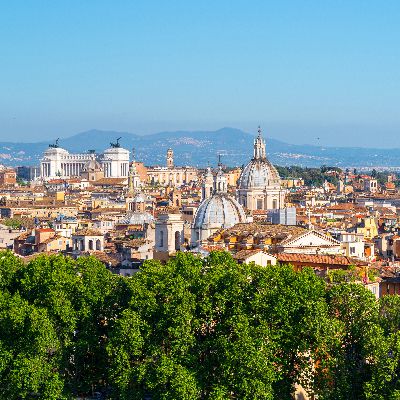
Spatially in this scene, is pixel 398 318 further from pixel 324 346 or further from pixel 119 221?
pixel 119 221

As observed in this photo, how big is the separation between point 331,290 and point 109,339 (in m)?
6.76

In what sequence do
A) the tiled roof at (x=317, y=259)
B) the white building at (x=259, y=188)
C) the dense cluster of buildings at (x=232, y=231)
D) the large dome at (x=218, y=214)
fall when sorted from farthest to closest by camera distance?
the white building at (x=259, y=188) < the large dome at (x=218, y=214) < the dense cluster of buildings at (x=232, y=231) < the tiled roof at (x=317, y=259)

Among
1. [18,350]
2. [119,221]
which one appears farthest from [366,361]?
[119,221]

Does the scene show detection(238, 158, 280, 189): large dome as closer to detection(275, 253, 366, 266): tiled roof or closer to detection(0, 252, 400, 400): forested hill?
detection(275, 253, 366, 266): tiled roof

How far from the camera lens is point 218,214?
226 feet

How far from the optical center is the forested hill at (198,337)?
119ft

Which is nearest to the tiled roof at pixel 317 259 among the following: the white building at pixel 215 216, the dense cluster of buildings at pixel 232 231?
the dense cluster of buildings at pixel 232 231

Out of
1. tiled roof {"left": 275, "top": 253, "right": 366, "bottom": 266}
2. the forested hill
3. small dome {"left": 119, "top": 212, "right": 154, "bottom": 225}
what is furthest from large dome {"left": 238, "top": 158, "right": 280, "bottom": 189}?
the forested hill

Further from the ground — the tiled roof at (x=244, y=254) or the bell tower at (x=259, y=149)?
the bell tower at (x=259, y=149)

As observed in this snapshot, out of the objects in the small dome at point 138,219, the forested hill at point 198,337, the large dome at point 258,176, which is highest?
the large dome at point 258,176

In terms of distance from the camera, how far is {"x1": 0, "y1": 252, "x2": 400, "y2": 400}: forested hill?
1433 inches

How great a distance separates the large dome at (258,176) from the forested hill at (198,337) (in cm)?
5514

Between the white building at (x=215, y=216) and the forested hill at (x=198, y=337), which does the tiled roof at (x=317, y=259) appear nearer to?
the forested hill at (x=198, y=337)

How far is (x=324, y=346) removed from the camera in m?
37.4
